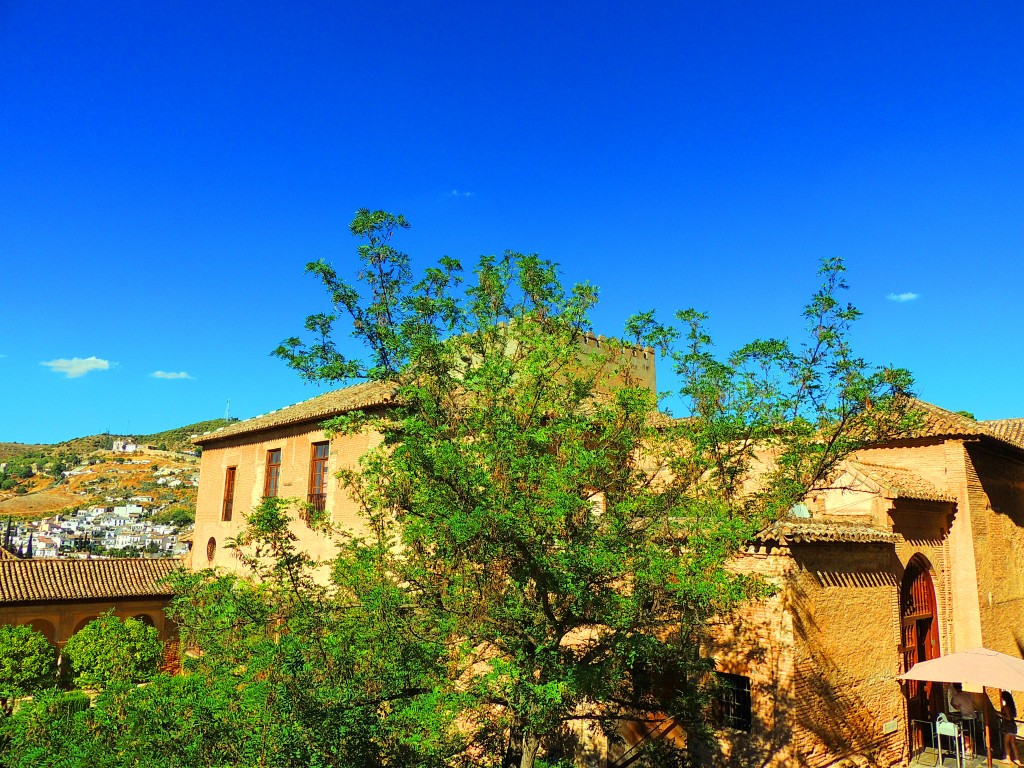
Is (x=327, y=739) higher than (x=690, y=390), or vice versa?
(x=690, y=390)

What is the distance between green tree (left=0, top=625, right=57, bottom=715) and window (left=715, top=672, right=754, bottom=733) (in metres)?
18.4

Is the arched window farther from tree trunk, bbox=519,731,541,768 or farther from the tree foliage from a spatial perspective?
tree trunk, bbox=519,731,541,768

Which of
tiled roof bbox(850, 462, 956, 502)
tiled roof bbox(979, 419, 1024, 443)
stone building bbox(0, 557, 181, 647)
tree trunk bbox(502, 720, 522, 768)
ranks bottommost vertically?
tree trunk bbox(502, 720, 522, 768)

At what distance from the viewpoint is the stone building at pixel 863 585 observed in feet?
31.4

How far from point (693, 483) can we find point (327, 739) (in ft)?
15.0

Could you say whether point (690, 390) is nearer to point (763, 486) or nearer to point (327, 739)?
point (763, 486)

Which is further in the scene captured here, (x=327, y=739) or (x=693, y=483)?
(x=693, y=483)

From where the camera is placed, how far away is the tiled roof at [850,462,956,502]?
39.8 feet

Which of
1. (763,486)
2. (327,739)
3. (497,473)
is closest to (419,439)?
(497,473)

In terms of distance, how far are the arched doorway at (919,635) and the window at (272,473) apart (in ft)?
52.0

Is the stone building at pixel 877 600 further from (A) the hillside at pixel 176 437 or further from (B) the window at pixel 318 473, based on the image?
(A) the hillside at pixel 176 437

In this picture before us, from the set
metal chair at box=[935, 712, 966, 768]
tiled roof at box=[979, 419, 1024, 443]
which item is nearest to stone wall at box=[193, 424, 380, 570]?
metal chair at box=[935, 712, 966, 768]

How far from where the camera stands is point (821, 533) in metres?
9.93

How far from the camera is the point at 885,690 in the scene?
1107 cm
